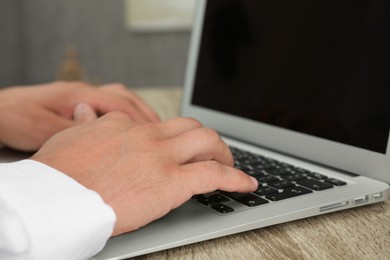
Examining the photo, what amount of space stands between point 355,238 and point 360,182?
139 mm

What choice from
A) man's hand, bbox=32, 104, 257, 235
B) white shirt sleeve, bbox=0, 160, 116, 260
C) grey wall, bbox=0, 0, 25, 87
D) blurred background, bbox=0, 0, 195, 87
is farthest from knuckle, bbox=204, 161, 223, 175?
grey wall, bbox=0, 0, 25, 87

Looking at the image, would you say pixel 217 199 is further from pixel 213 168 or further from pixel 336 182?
pixel 336 182

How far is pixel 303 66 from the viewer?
702mm

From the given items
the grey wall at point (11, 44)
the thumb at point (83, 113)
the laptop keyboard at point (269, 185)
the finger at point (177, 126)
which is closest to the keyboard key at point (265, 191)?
the laptop keyboard at point (269, 185)

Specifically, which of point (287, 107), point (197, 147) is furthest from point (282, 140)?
point (197, 147)

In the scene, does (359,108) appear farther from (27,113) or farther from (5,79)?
(5,79)

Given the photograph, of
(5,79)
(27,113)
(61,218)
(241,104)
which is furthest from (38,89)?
(5,79)

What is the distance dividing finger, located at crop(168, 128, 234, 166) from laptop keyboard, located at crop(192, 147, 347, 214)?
40 mm

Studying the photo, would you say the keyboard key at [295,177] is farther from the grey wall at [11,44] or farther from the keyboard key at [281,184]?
the grey wall at [11,44]

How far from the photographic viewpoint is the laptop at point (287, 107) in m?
0.46

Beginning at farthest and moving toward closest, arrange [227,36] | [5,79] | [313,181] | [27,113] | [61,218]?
[5,79] < [227,36] < [27,113] < [313,181] < [61,218]

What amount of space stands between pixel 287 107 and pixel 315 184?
214 mm

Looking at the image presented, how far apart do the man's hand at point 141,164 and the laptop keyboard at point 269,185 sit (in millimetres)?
18

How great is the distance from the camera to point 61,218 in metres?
0.37
